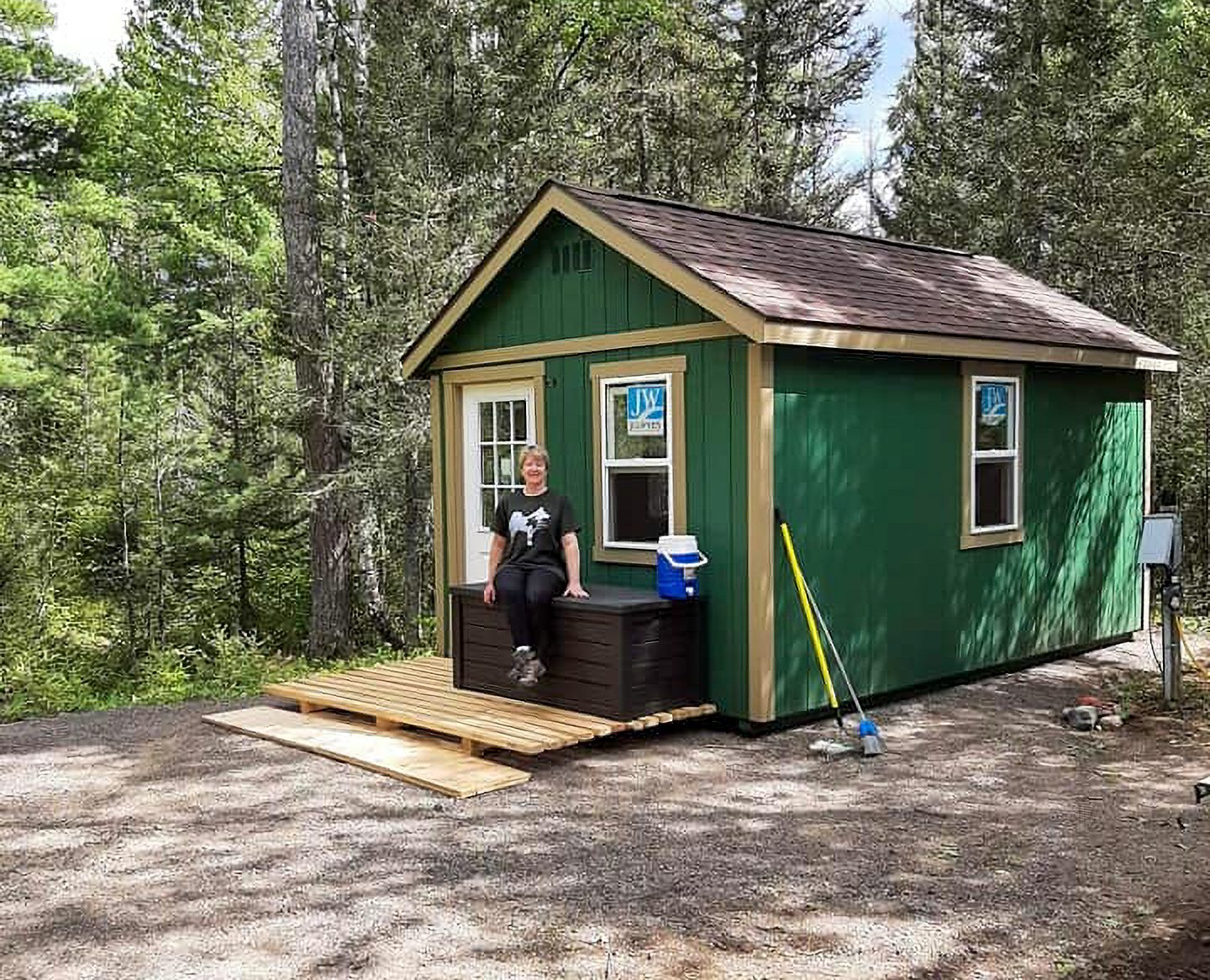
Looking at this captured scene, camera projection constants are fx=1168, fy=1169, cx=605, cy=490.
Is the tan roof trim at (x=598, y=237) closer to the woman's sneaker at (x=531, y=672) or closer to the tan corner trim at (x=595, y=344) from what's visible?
the tan corner trim at (x=595, y=344)

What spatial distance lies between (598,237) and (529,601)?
91.6 inches

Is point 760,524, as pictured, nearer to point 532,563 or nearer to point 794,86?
point 532,563

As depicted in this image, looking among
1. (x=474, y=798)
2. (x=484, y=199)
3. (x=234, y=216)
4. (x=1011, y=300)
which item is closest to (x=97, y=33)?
(x=234, y=216)

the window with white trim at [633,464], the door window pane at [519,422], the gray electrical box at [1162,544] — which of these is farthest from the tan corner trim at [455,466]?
the gray electrical box at [1162,544]

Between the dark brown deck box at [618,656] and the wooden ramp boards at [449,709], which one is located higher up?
the dark brown deck box at [618,656]

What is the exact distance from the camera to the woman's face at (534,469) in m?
6.93

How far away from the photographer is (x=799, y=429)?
6863 millimetres

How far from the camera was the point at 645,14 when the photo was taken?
53.4 feet

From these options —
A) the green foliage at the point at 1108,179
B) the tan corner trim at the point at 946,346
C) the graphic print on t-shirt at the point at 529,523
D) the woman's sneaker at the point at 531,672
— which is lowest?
the woman's sneaker at the point at 531,672

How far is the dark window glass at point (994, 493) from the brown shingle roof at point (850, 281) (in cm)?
96

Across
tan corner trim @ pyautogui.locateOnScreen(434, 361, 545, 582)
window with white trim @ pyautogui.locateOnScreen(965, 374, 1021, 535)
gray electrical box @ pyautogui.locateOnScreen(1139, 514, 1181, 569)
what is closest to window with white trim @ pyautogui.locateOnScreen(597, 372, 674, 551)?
tan corner trim @ pyautogui.locateOnScreen(434, 361, 545, 582)

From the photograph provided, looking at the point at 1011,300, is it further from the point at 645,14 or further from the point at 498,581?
the point at 645,14

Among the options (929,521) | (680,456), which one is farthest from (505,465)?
(929,521)

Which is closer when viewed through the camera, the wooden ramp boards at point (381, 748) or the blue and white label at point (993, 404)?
the wooden ramp boards at point (381, 748)
